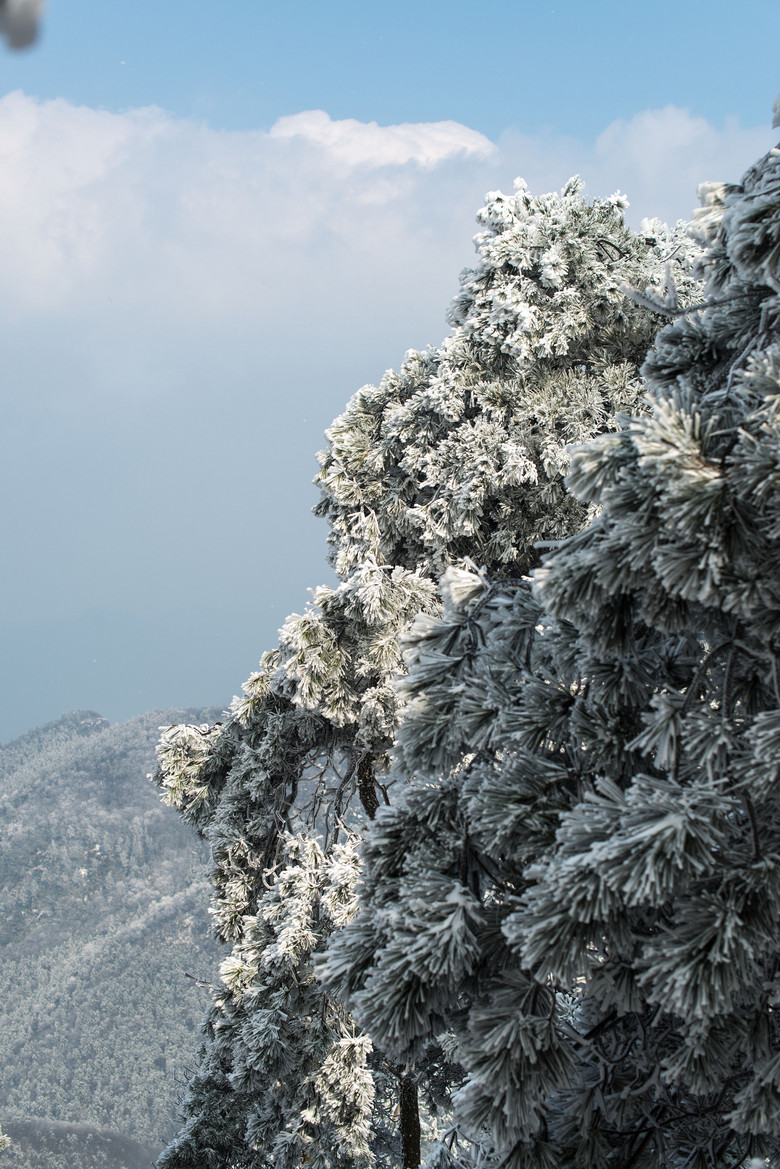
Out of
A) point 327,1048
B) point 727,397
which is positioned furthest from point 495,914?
point 327,1048

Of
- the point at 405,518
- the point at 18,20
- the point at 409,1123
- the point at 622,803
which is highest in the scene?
the point at 405,518

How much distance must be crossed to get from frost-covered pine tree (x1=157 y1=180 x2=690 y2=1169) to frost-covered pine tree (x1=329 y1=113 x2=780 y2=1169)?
3.92 m

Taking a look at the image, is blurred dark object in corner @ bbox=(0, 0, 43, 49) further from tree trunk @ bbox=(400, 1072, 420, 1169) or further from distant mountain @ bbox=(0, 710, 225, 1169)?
distant mountain @ bbox=(0, 710, 225, 1169)

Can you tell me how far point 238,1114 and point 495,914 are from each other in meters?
9.26

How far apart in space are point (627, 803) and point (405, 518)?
5429mm

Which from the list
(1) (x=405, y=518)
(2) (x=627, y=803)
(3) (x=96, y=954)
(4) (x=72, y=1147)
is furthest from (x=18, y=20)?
(3) (x=96, y=954)

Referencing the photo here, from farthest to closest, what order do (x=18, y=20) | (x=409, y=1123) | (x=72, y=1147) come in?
(x=72, y=1147) < (x=409, y=1123) < (x=18, y=20)

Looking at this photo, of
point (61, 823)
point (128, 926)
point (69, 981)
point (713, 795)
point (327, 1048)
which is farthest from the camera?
point (61, 823)

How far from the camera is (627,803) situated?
2137 mm

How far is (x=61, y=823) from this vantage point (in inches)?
3952

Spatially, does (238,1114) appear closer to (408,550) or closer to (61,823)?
(408,550)

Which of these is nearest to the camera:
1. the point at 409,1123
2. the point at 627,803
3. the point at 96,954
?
the point at 627,803

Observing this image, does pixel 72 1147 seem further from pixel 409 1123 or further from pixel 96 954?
pixel 409 1123

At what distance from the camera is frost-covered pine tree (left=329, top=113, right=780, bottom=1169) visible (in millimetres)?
2014
